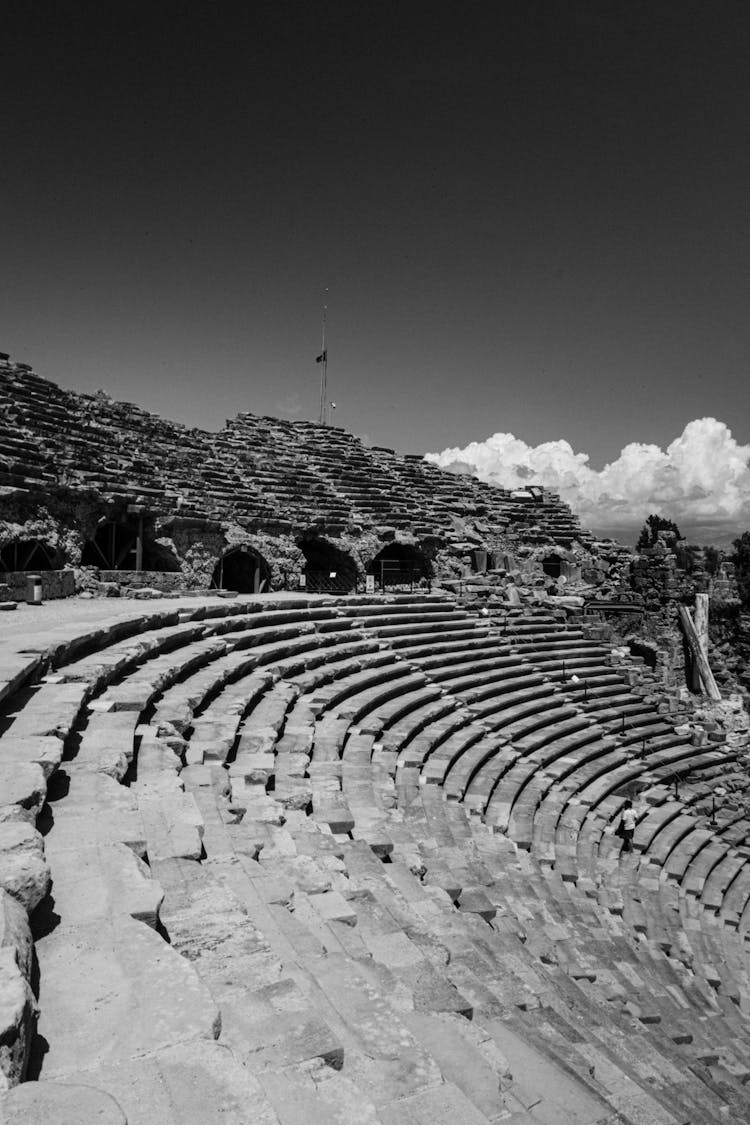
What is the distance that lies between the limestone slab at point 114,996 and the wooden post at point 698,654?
24259mm

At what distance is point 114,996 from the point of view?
2.65 metres

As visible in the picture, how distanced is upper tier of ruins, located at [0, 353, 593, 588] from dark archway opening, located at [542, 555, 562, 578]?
61 centimetres

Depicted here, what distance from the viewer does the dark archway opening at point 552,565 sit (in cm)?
3098

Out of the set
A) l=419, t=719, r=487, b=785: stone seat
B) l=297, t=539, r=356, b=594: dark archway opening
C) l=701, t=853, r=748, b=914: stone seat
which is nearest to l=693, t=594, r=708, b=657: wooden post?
l=701, t=853, r=748, b=914: stone seat

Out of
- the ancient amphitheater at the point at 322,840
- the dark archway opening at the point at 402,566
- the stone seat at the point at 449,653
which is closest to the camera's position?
the ancient amphitheater at the point at 322,840

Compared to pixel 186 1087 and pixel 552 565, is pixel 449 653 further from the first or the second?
pixel 552 565

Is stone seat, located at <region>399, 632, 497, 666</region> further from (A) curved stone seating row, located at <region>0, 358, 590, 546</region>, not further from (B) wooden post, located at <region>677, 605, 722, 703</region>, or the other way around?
(B) wooden post, located at <region>677, 605, 722, 703</region>

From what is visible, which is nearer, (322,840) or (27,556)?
(322,840)

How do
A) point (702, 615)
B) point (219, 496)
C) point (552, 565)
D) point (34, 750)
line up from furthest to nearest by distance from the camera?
point (552, 565)
point (702, 615)
point (219, 496)
point (34, 750)

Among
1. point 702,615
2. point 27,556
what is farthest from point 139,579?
point 702,615

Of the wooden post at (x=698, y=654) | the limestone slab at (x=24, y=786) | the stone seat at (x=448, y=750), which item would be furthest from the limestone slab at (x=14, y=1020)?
the wooden post at (x=698, y=654)

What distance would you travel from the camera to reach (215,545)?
21.3m

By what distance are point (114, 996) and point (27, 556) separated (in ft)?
58.0

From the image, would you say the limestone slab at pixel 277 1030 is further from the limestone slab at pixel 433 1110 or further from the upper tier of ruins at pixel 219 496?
the upper tier of ruins at pixel 219 496
